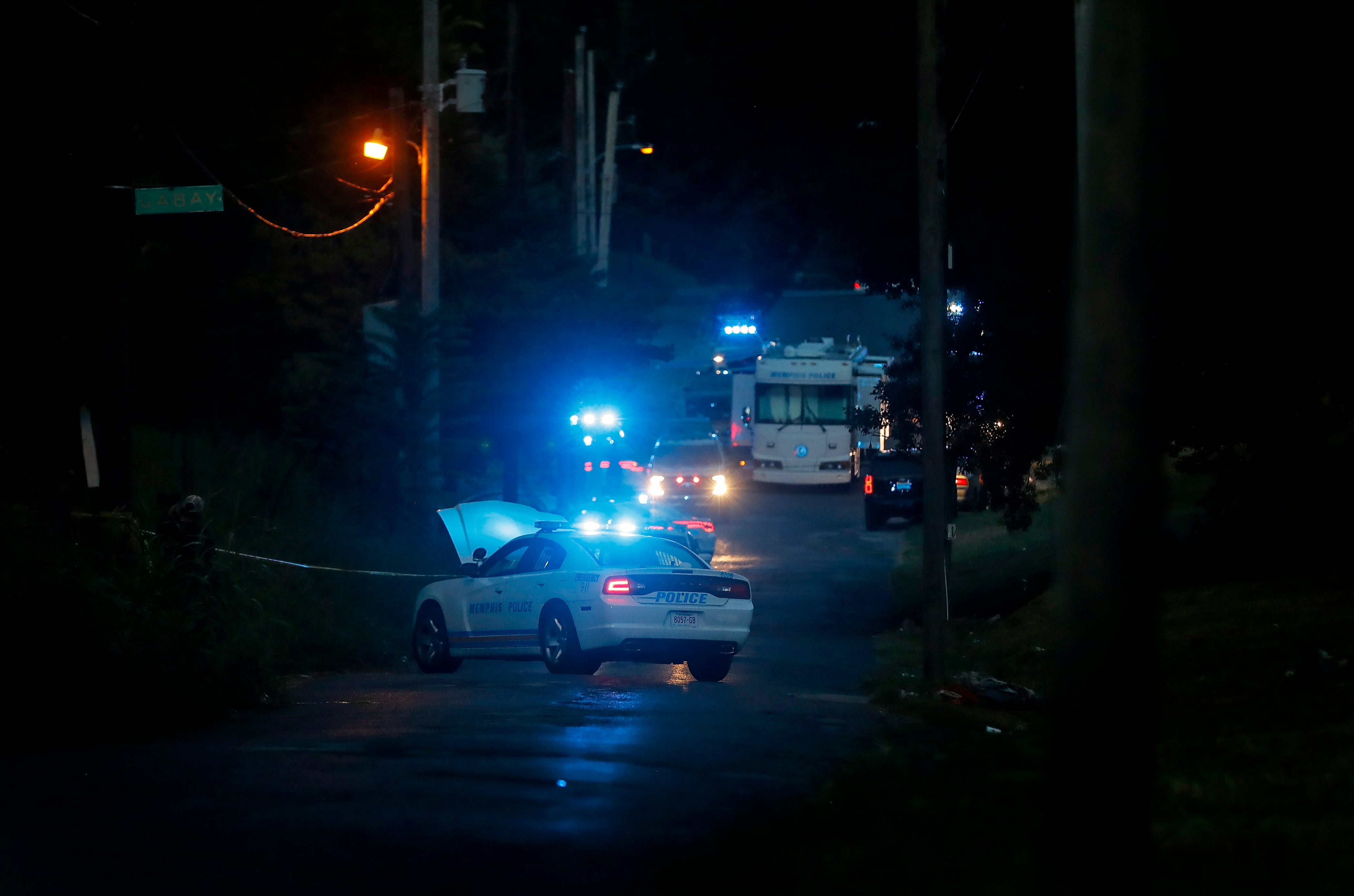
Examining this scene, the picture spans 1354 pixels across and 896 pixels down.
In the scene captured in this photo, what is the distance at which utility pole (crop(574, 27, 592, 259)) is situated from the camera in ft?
156

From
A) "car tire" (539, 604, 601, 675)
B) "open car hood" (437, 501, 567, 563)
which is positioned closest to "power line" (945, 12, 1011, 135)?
"car tire" (539, 604, 601, 675)

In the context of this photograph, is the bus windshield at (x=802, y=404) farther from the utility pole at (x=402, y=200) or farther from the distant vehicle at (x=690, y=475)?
the utility pole at (x=402, y=200)

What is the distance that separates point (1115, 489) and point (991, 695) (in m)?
9.16

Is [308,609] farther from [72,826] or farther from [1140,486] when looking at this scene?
[1140,486]

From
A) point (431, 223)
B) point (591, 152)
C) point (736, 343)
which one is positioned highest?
point (591, 152)

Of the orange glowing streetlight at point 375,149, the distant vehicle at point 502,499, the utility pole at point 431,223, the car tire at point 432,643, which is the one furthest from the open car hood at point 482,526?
the orange glowing streetlight at point 375,149

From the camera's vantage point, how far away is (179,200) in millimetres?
15844

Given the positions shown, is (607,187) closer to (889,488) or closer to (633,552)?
(889,488)

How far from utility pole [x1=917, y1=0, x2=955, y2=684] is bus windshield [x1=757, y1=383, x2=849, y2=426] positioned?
82.8 feet

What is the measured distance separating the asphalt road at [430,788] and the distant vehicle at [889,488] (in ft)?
62.1

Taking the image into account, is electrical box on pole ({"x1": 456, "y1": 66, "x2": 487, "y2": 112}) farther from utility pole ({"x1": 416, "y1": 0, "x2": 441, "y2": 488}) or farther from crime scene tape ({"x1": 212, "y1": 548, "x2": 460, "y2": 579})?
crime scene tape ({"x1": 212, "y1": 548, "x2": 460, "y2": 579})

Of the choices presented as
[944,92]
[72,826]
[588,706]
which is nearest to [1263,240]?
[944,92]

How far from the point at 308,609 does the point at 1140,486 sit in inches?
578

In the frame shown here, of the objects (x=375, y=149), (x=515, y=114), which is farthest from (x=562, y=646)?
(x=515, y=114)
